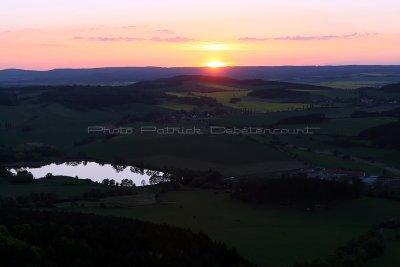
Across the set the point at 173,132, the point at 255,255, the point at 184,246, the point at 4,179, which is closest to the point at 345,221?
the point at 255,255

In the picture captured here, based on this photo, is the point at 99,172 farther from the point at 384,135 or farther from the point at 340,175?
the point at 384,135

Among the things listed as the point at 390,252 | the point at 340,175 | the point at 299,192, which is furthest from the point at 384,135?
the point at 390,252

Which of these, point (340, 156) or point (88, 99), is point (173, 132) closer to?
point (340, 156)

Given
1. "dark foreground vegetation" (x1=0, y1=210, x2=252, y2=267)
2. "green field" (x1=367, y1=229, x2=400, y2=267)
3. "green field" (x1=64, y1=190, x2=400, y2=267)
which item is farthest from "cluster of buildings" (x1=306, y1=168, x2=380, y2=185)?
"dark foreground vegetation" (x1=0, y1=210, x2=252, y2=267)

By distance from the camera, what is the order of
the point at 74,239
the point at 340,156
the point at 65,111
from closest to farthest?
the point at 74,239 → the point at 340,156 → the point at 65,111

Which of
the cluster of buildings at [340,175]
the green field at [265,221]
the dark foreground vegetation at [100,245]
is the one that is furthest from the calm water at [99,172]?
the dark foreground vegetation at [100,245]

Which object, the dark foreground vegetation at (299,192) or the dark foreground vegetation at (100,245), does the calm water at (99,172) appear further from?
the dark foreground vegetation at (100,245)
